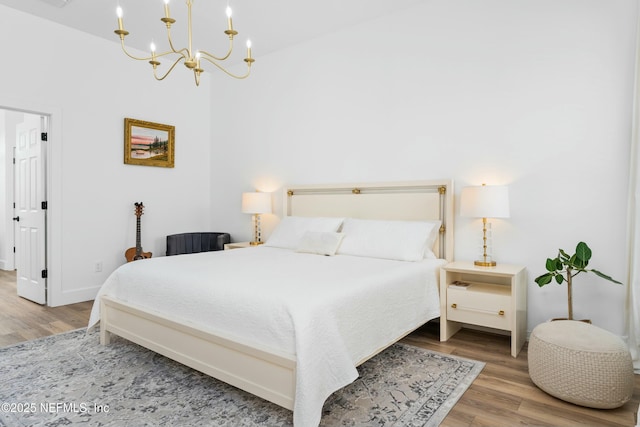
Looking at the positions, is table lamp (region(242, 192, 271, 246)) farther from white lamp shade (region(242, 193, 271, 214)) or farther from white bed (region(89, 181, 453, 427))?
white bed (region(89, 181, 453, 427))

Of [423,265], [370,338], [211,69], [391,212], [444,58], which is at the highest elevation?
[211,69]

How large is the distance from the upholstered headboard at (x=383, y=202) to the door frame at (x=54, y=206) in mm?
2383

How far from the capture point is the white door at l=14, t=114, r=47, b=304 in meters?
4.01

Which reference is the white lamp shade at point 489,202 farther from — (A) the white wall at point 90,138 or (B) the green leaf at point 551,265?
(A) the white wall at point 90,138

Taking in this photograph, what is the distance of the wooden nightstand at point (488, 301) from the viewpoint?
2729mm

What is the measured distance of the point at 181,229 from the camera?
5164 millimetres

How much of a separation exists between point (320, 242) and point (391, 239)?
0.63 meters

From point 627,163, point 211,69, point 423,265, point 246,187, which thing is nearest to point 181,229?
point 246,187

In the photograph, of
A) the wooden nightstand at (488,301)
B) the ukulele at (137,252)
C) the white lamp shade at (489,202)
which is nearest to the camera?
the wooden nightstand at (488,301)

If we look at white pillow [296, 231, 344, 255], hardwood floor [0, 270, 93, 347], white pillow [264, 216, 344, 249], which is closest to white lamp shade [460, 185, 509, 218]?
white pillow [296, 231, 344, 255]

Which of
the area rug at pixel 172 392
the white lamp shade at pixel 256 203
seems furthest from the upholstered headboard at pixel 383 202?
the area rug at pixel 172 392

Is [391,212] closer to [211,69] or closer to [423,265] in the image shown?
[423,265]

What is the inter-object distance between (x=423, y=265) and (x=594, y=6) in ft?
7.41

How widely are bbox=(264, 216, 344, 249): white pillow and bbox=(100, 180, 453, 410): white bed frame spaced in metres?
0.27
